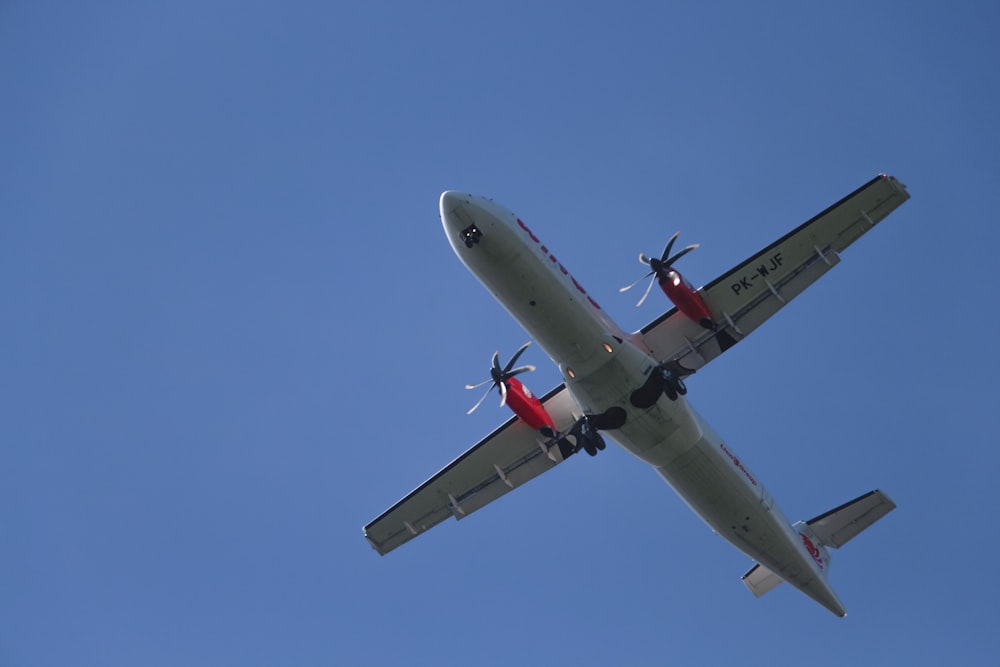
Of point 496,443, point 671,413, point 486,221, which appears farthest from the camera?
point 496,443

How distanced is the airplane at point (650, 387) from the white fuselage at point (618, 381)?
1.5 inches

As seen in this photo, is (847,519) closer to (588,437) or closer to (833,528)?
Answer: (833,528)

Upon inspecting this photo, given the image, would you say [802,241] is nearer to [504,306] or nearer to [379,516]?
[504,306]

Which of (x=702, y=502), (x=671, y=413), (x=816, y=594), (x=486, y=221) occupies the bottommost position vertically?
(x=816, y=594)

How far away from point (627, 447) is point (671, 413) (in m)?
1.78

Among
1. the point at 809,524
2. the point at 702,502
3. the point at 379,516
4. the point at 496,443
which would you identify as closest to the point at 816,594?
the point at 809,524

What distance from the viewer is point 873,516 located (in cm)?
3303

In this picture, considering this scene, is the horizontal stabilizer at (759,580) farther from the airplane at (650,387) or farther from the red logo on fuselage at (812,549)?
the red logo on fuselage at (812,549)

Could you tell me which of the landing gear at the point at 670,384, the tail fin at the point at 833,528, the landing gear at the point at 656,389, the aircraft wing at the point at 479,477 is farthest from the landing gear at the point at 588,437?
the tail fin at the point at 833,528

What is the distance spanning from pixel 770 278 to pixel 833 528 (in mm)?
9312

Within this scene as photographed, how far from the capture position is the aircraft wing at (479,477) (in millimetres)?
31375

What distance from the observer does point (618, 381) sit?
28.0 metres

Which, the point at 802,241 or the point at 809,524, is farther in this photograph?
the point at 809,524

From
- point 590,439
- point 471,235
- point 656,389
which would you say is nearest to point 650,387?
point 656,389
